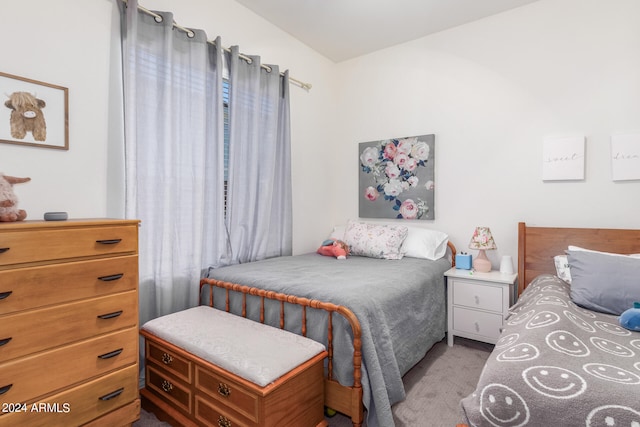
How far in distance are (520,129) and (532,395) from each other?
2.34m

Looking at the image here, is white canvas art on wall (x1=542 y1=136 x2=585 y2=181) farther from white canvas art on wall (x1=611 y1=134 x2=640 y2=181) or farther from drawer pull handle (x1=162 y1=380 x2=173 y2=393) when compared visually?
drawer pull handle (x1=162 y1=380 x2=173 y2=393)

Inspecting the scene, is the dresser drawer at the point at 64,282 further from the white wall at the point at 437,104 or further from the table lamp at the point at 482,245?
the table lamp at the point at 482,245

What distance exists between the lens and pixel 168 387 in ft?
5.70

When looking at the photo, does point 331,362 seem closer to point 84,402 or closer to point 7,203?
point 84,402

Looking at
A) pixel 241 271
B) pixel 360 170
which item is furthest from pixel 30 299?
pixel 360 170

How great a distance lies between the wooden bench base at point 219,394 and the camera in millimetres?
1346

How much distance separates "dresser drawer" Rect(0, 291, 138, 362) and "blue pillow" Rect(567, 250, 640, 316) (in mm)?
2252

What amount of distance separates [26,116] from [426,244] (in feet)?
9.06

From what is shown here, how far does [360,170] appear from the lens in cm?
354

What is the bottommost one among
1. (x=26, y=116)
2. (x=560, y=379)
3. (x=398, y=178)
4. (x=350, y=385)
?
(x=350, y=385)

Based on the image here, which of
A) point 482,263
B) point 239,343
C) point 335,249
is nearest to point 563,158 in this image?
point 482,263

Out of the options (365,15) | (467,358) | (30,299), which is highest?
(365,15)

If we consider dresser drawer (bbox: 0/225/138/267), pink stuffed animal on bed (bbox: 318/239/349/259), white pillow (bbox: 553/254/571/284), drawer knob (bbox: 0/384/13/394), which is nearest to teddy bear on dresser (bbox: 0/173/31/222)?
dresser drawer (bbox: 0/225/138/267)

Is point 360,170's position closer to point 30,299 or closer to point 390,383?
point 390,383
